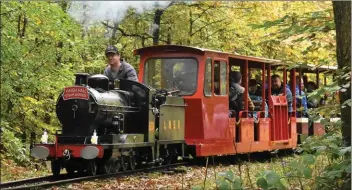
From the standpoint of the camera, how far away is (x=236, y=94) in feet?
42.2

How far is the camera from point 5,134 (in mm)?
11445

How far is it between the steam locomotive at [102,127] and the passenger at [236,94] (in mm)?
2801

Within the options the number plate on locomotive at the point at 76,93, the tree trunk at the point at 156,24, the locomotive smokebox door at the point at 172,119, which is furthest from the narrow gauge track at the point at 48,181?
the tree trunk at the point at 156,24

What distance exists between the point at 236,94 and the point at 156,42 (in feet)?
16.8

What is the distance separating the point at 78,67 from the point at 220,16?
15.4 feet

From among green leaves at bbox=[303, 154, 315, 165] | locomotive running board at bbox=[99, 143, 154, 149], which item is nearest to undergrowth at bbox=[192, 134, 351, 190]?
green leaves at bbox=[303, 154, 315, 165]

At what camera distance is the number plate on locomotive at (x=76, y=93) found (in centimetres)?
909

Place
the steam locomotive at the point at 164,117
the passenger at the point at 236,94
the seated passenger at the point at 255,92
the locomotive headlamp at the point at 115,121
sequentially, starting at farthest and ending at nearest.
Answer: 1. the seated passenger at the point at 255,92
2. the passenger at the point at 236,94
3. the locomotive headlamp at the point at 115,121
4. the steam locomotive at the point at 164,117

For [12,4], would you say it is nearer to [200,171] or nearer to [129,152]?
[129,152]

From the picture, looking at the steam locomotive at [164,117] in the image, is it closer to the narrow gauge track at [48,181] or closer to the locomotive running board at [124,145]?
the locomotive running board at [124,145]

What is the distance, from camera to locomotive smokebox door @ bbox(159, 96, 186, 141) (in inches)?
424

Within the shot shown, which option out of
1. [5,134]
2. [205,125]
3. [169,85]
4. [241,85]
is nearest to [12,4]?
[5,134]

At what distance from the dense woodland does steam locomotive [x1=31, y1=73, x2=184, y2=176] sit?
2106 mm

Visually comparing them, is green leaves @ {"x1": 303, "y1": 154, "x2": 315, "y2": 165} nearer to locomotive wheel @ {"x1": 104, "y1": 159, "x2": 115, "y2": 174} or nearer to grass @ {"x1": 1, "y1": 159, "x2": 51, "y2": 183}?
locomotive wheel @ {"x1": 104, "y1": 159, "x2": 115, "y2": 174}
